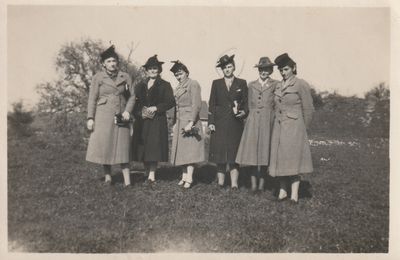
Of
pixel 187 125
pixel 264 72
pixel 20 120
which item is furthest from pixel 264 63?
pixel 20 120

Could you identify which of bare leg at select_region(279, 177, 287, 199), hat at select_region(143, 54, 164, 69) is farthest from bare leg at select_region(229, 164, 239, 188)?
hat at select_region(143, 54, 164, 69)

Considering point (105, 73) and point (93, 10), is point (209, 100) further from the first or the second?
point (93, 10)

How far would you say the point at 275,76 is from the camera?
6.91 meters

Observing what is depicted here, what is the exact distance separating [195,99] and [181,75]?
42 cm

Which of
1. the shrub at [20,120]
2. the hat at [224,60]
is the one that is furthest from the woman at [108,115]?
the hat at [224,60]

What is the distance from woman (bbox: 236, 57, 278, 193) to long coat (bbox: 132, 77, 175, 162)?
1.17 metres

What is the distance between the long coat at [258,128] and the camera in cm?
654

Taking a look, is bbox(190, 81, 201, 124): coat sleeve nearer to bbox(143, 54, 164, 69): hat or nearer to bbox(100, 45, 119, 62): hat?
bbox(143, 54, 164, 69): hat

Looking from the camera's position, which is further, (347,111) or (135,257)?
(347,111)

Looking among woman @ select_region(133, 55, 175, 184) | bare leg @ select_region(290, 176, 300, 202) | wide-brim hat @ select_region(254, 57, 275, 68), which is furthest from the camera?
woman @ select_region(133, 55, 175, 184)

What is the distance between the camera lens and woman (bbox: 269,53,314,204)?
20.1 ft

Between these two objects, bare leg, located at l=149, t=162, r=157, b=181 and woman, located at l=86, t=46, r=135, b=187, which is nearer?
woman, located at l=86, t=46, r=135, b=187

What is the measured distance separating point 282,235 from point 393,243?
5.08 ft

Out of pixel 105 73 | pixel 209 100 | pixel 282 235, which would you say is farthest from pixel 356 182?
pixel 105 73
